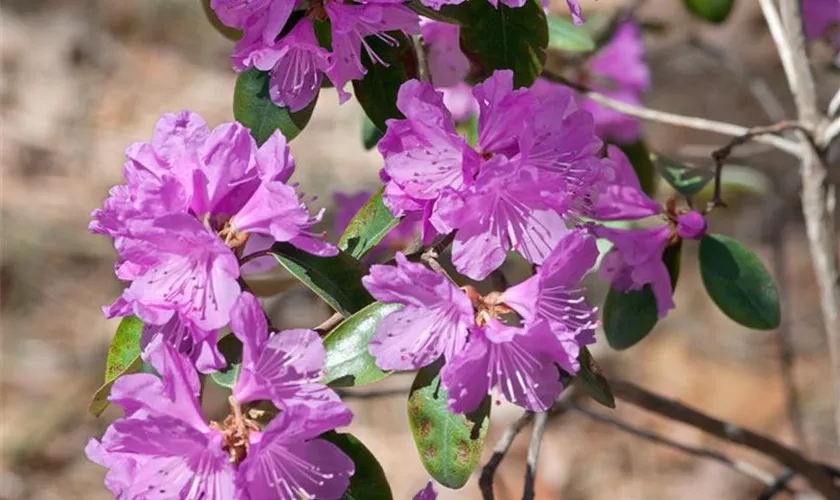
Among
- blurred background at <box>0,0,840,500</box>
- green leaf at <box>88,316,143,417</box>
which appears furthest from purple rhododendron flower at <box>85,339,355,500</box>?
blurred background at <box>0,0,840,500</box>

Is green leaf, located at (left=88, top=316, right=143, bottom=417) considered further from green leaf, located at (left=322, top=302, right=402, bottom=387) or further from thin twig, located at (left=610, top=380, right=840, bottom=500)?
thin twig, located at (left=610, top=380, right=840, bottom=500)

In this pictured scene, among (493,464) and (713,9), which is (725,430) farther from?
(713,9)

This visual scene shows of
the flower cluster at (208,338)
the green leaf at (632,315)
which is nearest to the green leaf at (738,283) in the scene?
the green leaf at (632,315)

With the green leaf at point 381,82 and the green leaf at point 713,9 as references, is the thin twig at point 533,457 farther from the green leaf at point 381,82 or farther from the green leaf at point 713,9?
the green leaf at point 713,9

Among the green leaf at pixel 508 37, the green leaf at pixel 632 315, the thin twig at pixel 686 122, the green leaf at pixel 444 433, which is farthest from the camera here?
the thin twig at pixel 686 122

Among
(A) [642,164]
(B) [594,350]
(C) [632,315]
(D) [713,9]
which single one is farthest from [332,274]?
(B) [594,350]
